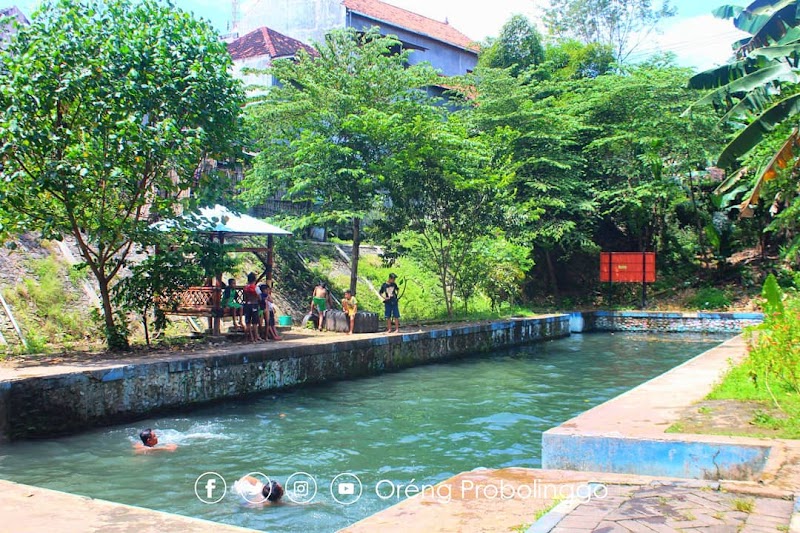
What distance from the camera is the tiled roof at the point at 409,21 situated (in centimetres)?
3400

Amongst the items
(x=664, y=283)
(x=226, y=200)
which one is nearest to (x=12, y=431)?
(x=226, y=200)

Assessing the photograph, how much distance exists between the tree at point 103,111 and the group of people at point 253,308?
248 cm

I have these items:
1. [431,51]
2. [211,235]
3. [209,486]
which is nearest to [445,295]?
[211,235]

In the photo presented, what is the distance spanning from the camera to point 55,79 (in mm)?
12219

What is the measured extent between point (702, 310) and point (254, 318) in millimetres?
20304

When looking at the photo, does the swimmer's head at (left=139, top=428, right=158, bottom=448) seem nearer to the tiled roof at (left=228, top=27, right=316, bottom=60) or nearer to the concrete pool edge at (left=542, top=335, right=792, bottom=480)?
the concrete pool edge at (left=542, top=335, right=792, bottom=480)

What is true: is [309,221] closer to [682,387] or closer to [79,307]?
[79,307]

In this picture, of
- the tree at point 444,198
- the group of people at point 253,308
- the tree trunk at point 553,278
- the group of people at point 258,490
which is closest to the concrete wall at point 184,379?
the group of people at point 253,308

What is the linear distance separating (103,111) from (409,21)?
86.6ft

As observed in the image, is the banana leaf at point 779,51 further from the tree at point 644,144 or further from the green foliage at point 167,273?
the tree at point 644,144

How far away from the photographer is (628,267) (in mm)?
29875

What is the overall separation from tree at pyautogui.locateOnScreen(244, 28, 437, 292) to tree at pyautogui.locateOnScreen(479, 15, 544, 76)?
1370cm

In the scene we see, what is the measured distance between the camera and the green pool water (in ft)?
24.8

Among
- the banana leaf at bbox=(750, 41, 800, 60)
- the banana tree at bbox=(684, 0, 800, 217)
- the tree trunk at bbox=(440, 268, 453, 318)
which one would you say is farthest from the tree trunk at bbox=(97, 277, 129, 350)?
the banana leaf at bbox=(750, 41, 800, 60)
